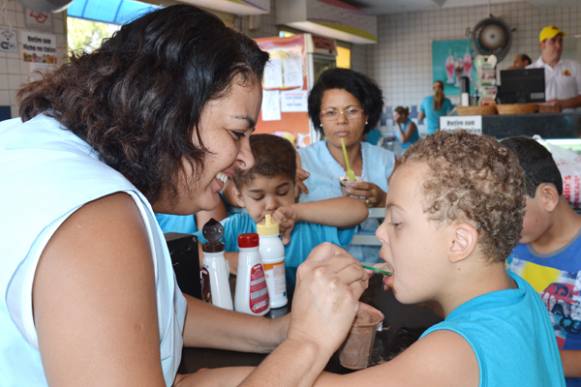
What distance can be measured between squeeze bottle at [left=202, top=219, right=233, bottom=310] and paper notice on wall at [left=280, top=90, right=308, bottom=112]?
14.1 ft

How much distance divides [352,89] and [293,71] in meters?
2.94

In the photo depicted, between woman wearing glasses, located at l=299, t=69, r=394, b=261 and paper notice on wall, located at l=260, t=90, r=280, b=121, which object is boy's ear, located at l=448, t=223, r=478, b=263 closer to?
woman wearing glasses, located at l=299, t=69, r=394, b=261

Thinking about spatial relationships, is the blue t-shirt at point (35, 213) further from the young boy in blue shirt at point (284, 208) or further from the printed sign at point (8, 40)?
the printed sign at point (8, 40)

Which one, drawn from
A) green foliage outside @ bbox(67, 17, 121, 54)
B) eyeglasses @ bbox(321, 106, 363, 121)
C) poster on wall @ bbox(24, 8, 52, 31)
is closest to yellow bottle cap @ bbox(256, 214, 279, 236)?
eyeglasses @ bbox(321, 106, 363, 121)

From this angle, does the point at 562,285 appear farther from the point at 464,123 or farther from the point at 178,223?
the point at 464,123

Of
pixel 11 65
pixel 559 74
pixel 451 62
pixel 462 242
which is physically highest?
pixel 451 62

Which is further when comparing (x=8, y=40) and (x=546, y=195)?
(x=8, y=40)

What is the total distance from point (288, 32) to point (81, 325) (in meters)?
7.31

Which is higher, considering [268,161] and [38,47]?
[38,47]

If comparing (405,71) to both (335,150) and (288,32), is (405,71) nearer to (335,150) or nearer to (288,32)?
(288,32)

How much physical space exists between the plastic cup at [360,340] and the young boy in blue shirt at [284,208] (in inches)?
32.0

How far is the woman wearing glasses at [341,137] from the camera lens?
295cm

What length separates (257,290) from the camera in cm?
158

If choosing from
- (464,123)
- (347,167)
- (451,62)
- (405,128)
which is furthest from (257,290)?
(451,62)
